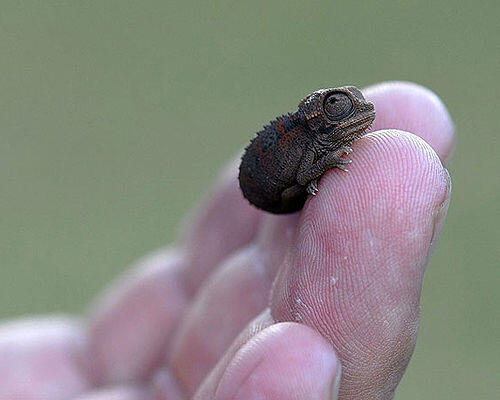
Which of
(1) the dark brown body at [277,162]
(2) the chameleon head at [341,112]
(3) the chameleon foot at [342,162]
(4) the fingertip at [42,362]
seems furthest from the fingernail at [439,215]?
(4) the fingertip at [42,362]

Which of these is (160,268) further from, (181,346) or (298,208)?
(298,208)

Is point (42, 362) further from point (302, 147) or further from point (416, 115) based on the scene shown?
point (416, 115)

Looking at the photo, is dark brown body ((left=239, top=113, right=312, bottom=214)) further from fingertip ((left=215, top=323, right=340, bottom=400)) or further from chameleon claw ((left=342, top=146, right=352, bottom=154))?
fingertip ((left=215, top=323, right=340, bottom=400))

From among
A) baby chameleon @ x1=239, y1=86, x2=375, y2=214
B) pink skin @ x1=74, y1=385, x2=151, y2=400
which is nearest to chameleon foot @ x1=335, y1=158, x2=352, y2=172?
baby chameleon @ x1=239, y1=86, x2=375, y2=214

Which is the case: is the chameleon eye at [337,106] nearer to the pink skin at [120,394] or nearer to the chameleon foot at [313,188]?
the chameleon foot at [313,188]

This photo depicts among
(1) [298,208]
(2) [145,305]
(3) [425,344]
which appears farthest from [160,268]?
(3) [425,344]

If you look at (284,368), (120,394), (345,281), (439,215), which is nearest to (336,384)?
(284,368)

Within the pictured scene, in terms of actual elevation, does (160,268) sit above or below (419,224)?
below
